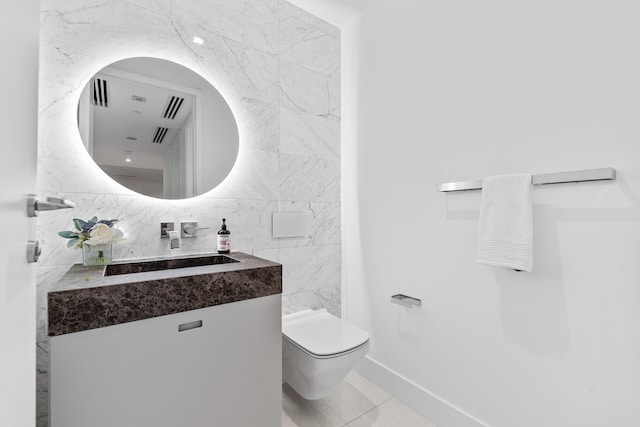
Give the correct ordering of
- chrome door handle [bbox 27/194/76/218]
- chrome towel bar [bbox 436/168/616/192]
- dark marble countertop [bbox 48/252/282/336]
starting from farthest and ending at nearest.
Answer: chrome towel bar [bbox 436/168/616/192] < dark marble countertop [bbox 48/252/282/336] < chrome door handle [bbox 27/194/76/218]

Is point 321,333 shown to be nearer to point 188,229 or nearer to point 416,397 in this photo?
point 416,397

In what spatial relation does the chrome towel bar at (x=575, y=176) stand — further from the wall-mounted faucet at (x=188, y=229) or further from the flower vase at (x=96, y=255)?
the flower vase at (x=96, y=255)

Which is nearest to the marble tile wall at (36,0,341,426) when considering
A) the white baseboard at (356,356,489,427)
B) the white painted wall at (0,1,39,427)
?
the white painted wall at (0,1,39,427)

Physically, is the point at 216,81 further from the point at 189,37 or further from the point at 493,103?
the point at 493,103

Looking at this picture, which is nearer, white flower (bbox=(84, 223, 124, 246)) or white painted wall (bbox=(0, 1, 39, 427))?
white painted wall (bbox=(0, 1, 39, 427))

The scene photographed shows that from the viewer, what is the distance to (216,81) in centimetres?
165

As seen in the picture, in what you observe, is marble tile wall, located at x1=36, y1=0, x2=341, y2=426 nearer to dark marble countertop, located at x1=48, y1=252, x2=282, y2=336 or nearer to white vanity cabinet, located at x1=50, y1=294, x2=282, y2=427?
dark marble countertop, located at x1=48, y1=252, x2=282, y2=336

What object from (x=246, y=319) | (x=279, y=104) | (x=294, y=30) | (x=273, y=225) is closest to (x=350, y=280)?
(x=273, y=225)

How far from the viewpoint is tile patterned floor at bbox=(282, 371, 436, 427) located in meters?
1.51

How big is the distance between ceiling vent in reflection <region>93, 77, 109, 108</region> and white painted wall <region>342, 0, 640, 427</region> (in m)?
1.43

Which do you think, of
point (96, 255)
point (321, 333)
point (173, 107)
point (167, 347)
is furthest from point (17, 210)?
point (321, 333)

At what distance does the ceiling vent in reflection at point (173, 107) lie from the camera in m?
1.56

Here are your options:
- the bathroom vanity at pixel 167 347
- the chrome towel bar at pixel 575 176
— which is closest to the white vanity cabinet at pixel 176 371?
the bathroom vanity at pixel 167 347

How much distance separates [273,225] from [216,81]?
34.5 inches
